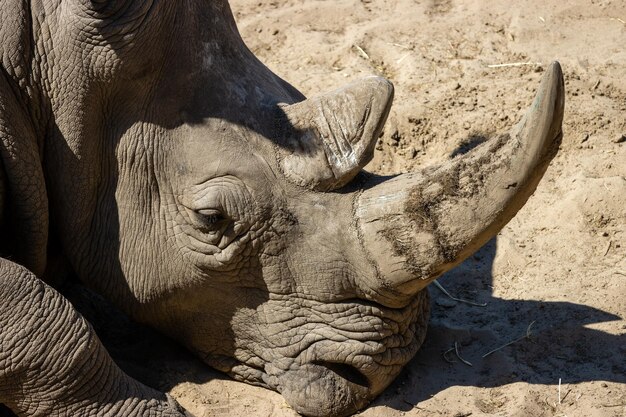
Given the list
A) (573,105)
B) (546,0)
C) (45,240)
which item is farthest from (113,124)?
(546,0)

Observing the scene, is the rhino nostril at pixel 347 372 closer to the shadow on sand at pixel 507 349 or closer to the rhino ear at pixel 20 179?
the shadow on sand at pixel 507 349

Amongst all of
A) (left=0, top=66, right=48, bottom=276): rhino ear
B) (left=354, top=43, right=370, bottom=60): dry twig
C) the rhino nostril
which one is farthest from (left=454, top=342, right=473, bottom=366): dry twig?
(left=354, top=43, right=370, bottom=60): dry twig

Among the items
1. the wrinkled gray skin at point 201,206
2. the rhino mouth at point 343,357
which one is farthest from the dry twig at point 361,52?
the rhino mouth at point 343,357

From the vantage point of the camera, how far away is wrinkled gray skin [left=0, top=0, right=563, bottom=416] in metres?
4.77

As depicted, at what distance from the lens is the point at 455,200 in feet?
15.1

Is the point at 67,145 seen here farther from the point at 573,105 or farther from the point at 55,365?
the point at 573,105

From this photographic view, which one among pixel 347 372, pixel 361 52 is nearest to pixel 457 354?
pixel 347 372

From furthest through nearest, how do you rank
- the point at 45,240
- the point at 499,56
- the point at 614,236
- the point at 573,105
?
1. the point at 499,56
2. the point at 573,105
3. the point at 614,236
4. the point at 45,240

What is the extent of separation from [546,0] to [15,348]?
535 cm

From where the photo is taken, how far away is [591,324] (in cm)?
571

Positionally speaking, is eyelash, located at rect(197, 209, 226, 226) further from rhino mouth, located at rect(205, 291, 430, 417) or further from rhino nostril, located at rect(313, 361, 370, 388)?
rhino nostril, located at rect(313, 361, 370, 388)

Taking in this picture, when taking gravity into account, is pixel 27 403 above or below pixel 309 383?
above

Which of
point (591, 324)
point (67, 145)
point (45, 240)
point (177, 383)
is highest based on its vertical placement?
point (67, 145)

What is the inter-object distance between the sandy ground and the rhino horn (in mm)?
876
